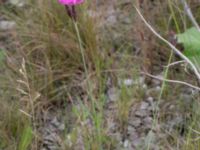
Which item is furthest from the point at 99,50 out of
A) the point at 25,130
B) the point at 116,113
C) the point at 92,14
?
the point at 25,130

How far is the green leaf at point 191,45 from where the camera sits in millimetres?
2002

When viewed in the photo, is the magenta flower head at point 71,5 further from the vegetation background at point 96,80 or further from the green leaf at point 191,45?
the green leaf at point 191,45

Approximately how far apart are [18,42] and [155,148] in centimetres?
81

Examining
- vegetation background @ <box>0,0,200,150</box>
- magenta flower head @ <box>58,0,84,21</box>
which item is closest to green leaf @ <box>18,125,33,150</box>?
vegetation background @ <box>0,0,200,150</box>

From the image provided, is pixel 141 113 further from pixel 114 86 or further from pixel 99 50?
pixel 99 50

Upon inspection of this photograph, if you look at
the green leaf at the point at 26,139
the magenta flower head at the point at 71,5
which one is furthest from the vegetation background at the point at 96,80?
the magenta flower head at the point at 71,5

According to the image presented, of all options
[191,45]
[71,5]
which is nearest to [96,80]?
[191,45]

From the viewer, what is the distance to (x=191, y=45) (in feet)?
6.63

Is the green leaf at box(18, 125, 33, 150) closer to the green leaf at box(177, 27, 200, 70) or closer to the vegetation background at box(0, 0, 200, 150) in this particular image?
the vegetation background at box(0, 0, 200, 150)

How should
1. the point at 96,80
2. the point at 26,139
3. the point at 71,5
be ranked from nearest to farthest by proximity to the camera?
the point at 71,5 → the point at 26,139 → the point at 96,80

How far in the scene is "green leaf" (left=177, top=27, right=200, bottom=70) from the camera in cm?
200

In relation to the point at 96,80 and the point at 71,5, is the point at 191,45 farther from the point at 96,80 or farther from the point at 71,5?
the point at 71,5

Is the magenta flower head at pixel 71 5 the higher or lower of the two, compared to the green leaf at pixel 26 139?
higher

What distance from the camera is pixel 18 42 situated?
245cm
